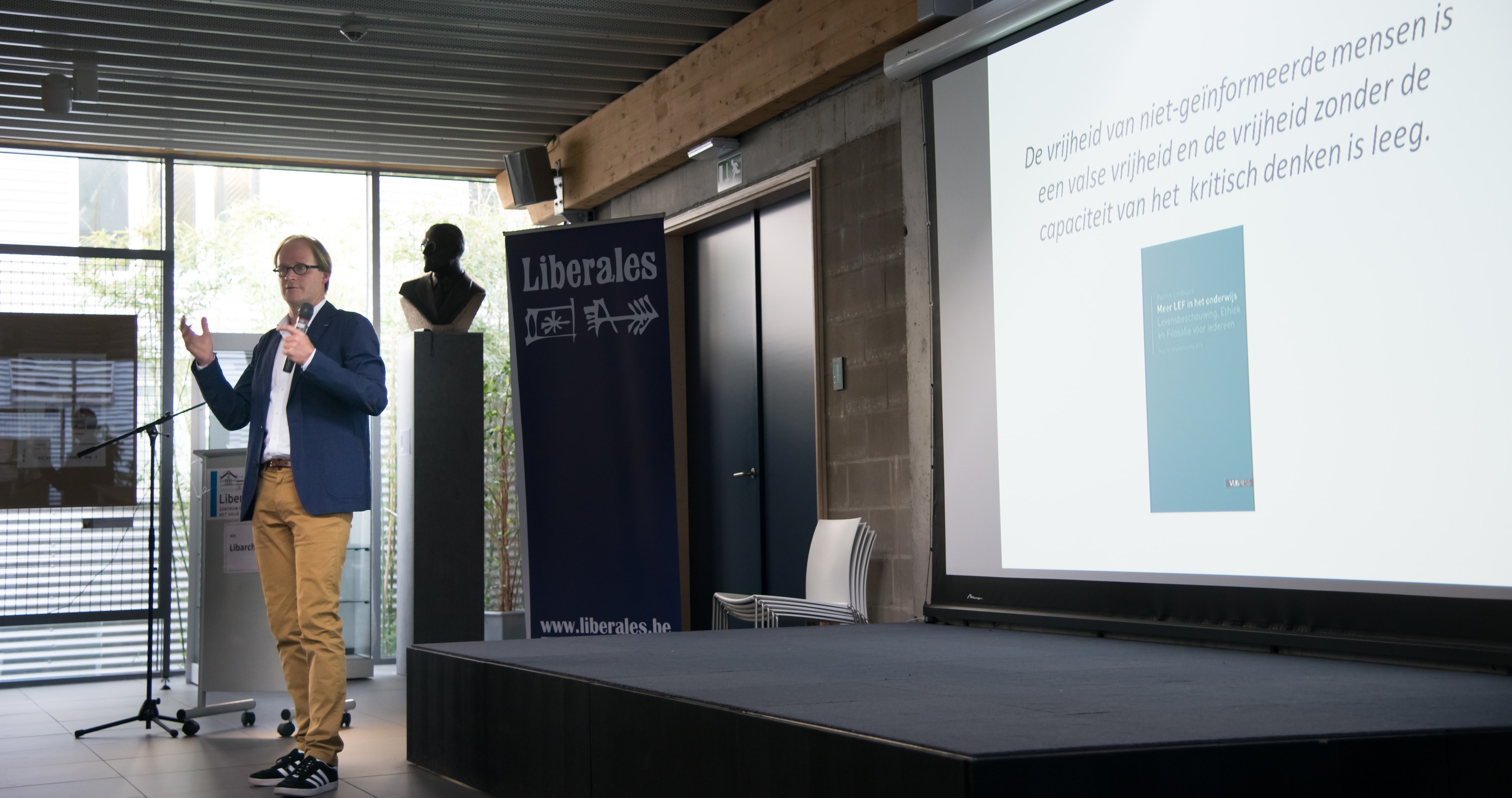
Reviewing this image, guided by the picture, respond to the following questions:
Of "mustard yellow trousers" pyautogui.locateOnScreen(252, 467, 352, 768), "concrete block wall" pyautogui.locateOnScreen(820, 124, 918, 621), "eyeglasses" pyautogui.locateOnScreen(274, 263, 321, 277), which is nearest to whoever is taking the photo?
"mustard yellow trousers" pyautogui.locateOnScreen(252, 467, 352, 768)

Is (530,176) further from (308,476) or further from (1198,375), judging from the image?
(1198,375)

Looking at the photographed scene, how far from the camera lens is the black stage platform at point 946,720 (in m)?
1.86

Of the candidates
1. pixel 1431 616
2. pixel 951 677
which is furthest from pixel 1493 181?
pixel 951 677

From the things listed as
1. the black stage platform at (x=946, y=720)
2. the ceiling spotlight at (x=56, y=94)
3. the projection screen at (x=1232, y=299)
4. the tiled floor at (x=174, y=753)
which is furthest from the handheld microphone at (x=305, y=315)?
the ceiling spotlight at (x=56, y=94)

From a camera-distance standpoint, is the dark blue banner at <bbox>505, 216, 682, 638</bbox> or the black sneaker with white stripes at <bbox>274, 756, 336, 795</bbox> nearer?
the black sneaker with white stripes at <bbox>274, 756, 336, 795</bbox>

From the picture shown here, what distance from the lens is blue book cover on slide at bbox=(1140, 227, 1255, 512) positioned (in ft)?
10.6

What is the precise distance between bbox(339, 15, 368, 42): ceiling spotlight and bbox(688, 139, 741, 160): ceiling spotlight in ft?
5.26

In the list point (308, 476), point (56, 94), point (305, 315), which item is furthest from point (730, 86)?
point (56, 94)

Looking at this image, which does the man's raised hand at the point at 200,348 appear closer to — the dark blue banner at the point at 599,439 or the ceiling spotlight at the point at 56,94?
the dark blue banner at the point at 599,439

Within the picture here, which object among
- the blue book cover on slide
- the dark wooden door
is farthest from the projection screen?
the dark wooden door

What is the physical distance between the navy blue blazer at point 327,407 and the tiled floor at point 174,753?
774mm

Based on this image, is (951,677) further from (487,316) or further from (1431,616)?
(487,316)

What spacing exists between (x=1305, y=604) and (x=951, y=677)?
944 mm

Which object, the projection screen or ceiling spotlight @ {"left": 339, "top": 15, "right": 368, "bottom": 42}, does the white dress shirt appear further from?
ceiling spotlight @ {"left": 339, "top": 15, "right": 368, "bottom": 42}
